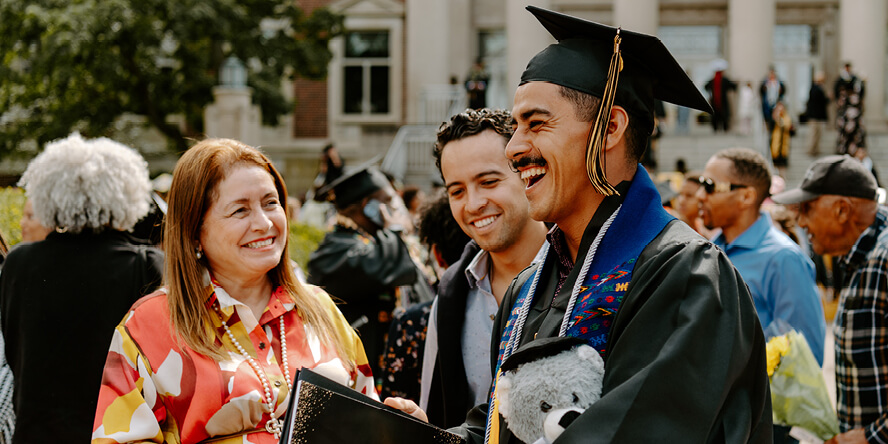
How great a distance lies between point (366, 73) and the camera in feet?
87.1

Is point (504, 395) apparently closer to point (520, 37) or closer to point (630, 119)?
point (630, 119)

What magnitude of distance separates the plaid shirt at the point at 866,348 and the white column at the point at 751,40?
19868 mm

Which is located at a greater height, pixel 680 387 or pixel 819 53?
pixel 819 53

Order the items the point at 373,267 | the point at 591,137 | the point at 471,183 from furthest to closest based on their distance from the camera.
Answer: the point at 373,267, the point at 471,183, the point at 591,137

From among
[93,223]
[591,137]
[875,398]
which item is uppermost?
[591,137]

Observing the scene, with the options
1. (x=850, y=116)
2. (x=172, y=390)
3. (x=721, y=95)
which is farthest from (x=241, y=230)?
(x=721, y=95)

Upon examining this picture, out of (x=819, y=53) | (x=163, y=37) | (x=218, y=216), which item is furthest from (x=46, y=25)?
(x=819, y=53)

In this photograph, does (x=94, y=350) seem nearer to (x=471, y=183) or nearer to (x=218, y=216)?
(x=218, y=216)

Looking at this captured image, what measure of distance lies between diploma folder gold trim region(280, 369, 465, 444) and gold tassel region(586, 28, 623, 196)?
0.83 m

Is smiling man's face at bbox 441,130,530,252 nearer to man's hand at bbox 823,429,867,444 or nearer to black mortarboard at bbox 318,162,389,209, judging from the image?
man's hand at bbox 823,429,867,444

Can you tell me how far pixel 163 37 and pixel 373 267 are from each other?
14917 mm

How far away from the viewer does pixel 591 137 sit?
7.19ft

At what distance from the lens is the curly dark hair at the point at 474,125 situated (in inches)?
133

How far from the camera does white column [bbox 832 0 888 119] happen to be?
74.9ft
